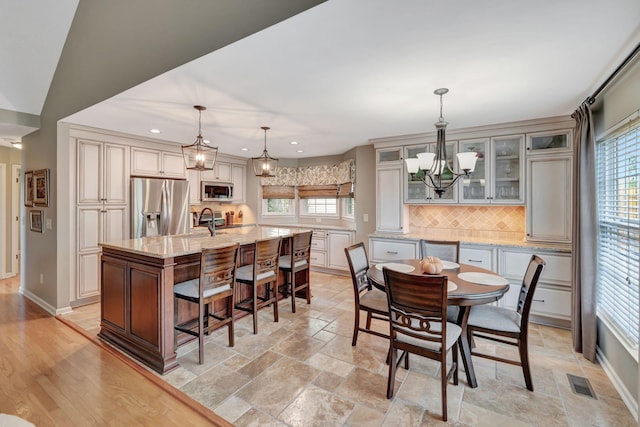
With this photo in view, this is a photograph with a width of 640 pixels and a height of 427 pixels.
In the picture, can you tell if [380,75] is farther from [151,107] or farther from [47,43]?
[47,43]

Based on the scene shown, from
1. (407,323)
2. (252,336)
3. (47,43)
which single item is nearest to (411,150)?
(407,323)

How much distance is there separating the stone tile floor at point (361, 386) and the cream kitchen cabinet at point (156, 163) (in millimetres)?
2843

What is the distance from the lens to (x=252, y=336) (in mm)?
3064

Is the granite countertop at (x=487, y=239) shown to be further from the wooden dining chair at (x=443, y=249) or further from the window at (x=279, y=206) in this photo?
the window at (x=279, y=206)

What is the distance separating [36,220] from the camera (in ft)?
13.4

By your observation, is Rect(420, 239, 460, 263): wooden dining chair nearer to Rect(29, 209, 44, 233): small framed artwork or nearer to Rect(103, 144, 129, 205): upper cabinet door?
Rect(103, 144, 129, 205): upper cabinet door

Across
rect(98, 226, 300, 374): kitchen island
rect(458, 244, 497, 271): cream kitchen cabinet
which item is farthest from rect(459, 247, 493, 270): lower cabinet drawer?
rect(98, 226, 300, 374): kitchen island

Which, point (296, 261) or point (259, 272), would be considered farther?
point (296, 261)

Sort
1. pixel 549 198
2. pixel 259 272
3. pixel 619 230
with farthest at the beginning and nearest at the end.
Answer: pixel 549 198
pixel 259 272
pixel 619 230

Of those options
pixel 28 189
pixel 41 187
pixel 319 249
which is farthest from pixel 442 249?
pixel 28 189

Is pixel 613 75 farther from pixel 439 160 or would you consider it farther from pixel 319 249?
pixel 319 249

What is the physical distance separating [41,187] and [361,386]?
4.62 meters

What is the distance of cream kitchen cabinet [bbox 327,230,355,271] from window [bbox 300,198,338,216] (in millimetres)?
710

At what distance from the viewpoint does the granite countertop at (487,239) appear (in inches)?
133
